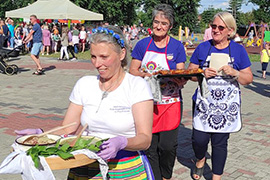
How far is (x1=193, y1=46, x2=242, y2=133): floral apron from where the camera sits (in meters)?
3.89

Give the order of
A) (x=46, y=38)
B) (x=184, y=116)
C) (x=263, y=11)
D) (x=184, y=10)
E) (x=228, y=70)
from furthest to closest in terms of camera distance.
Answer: (x=263, y=11)
(x=184, y=10)
(x=46, y=38)
(x=184, y=116)
(x=228, y=70)

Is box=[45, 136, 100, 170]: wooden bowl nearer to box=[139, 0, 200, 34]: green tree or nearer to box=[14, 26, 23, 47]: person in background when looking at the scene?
box=[14, 26, 23, 47]: person in background

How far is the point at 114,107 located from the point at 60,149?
547 millimetres

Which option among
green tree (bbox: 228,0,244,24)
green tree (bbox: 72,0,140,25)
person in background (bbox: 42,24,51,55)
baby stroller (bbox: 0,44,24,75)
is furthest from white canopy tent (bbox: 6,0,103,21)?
green tree (bbox: 228,0,244,24)

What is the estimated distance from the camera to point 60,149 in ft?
6.40

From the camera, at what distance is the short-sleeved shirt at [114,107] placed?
237 centimetres

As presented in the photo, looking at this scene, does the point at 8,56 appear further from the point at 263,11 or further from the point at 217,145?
the point at 263,11

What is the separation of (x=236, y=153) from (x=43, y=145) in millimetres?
4055

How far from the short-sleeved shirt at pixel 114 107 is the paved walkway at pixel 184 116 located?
7.75 ft

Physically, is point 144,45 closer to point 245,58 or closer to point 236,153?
point 245,58

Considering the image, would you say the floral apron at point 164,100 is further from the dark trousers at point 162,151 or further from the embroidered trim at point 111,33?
the embroidered trim at point 111,33

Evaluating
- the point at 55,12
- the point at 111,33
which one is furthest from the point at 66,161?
the point at 55,12

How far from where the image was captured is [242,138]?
623 cm

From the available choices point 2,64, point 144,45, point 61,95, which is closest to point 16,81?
point 2,64
